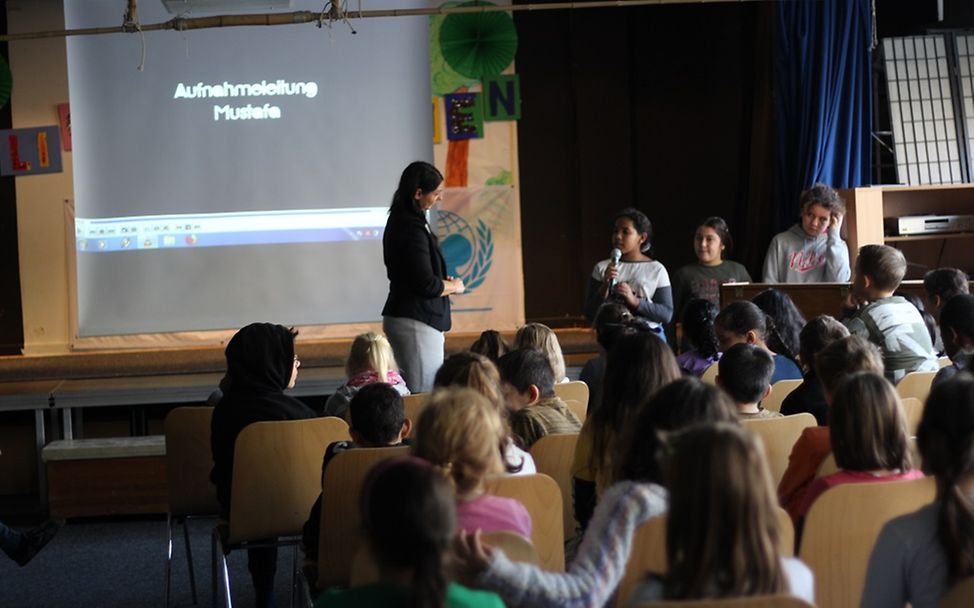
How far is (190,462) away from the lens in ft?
14.0

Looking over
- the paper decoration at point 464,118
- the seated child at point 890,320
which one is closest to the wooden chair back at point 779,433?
the seated child at point 890,320

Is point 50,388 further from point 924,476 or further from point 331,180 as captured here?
point 924,476

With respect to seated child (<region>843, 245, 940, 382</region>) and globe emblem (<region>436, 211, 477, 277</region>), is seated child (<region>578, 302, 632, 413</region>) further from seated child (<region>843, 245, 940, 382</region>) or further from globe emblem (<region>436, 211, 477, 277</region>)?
globe emblem (<region>436, 211, 477, 277</region>)

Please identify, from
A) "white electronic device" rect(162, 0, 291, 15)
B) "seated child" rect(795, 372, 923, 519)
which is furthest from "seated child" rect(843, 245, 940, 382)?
"white electronic device" rect(162, 0, 291, 15)

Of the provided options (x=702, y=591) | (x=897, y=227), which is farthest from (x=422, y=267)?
(x=702, y=591)

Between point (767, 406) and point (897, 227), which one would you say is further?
point (897, 227)

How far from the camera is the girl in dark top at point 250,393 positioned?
3.88 m

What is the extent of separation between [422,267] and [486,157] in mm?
2712

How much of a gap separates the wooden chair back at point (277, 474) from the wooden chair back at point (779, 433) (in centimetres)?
128

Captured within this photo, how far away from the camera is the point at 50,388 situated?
21.8 feet

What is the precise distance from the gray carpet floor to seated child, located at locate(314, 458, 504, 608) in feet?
10.3

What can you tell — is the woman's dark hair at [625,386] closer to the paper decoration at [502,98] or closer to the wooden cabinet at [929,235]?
the wooden cabinet at [929,235]

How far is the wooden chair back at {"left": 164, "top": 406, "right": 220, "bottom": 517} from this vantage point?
13.9 feet

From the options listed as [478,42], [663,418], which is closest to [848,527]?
[663,418]
